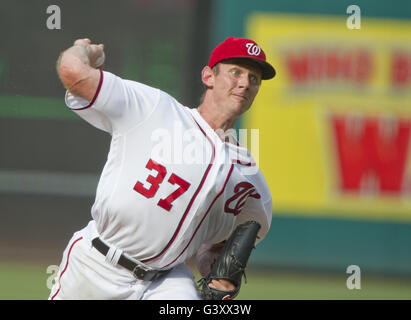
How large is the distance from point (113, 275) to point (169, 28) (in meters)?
5.60

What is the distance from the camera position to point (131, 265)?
2.90m

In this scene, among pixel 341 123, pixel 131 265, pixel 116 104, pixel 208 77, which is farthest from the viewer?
pixel 341 123

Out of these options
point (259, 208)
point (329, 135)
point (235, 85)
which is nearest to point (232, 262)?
point (259, 208)

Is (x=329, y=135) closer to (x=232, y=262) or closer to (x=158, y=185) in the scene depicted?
(x=232, y=262)

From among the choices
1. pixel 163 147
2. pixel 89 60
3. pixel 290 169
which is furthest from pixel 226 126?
pixel 290 169

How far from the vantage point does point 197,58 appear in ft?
26.4

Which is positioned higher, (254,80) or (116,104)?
(254,80)

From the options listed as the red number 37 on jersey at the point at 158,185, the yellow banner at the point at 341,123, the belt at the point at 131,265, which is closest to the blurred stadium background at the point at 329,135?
the yellow banner at the point at 341,123

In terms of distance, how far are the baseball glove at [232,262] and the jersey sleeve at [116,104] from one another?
0.69 m

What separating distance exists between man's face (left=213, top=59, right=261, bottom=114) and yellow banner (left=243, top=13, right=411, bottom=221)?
4.27 m

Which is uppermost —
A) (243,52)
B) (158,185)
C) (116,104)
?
(243,52)

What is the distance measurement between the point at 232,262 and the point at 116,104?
86 centimetres

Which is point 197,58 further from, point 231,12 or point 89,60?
point 89,60

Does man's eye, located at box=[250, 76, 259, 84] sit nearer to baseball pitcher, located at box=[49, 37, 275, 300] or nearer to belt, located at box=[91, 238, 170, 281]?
baseball pitcher, located at box=[49, 37, 275, 300]
